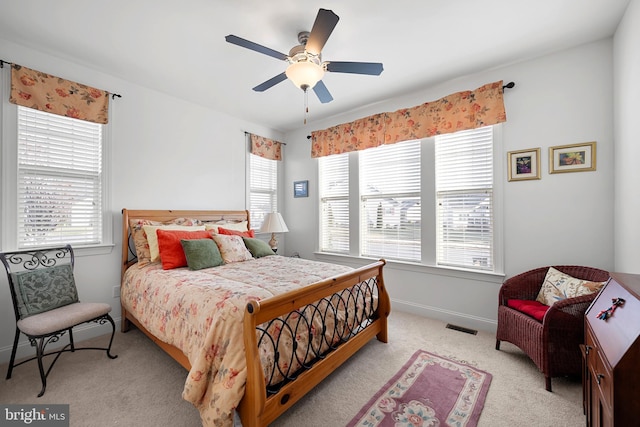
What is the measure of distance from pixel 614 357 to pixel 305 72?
218cm

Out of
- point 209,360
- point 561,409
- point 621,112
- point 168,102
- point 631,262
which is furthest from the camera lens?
point 168,102

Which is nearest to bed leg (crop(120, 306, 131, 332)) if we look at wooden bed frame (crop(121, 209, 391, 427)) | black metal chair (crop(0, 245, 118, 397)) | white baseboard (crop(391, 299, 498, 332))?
wooden bed frame (crop(121, 209, 391, 427))

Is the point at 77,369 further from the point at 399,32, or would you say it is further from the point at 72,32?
the point at 399,32

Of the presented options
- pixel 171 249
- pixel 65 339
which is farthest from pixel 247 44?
pixel 65 339

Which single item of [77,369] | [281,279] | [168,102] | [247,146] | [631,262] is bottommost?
[77,369]

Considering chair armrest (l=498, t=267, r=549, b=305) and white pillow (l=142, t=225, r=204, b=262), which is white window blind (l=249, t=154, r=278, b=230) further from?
chair armrest (l=498, t=267, r=549, b=305)

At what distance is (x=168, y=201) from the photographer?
10.8 ft

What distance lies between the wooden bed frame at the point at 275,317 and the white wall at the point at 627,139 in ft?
5.92

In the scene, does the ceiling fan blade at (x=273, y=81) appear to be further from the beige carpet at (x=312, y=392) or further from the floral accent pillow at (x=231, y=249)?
the beige carpet at (x=312, y=392)

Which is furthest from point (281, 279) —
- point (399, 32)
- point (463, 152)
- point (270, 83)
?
point (463, 152)

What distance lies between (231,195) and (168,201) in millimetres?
905

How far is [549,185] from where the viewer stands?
2504 millimetres

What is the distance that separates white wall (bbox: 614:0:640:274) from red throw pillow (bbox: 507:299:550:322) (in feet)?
1.98

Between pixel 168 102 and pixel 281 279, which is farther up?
pixel 168 102
